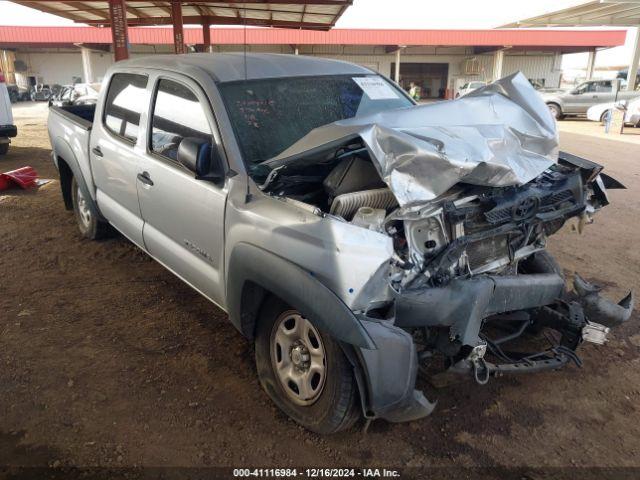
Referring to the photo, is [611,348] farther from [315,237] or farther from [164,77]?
[164,77]

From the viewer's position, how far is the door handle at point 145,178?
365cm

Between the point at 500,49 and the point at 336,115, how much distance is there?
35231mm

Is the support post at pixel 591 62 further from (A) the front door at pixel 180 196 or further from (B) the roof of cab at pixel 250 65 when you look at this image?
(A) the front door at pixel 180 196

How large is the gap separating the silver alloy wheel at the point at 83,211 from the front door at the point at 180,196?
1900mm

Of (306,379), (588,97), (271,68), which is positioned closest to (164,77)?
(271,68)

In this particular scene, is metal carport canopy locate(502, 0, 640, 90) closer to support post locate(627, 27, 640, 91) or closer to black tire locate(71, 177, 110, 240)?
support post locate(627, 27, 640, 91)

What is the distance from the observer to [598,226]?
638 centimetres

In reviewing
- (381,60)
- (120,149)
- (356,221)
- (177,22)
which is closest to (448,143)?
(356,221)

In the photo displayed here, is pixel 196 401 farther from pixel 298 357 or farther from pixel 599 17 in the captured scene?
pixel 599 17

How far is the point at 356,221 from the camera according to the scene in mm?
2502

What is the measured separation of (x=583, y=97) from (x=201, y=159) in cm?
2251

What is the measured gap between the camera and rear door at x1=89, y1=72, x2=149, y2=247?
3.93 meters

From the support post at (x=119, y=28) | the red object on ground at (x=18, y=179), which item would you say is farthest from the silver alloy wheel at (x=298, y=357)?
the support post at (x=119, y=28)

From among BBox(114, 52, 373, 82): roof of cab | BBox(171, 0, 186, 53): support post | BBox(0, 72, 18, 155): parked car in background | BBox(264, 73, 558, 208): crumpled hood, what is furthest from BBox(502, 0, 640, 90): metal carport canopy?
BBox(0, 72, 18, 155): parked car in background
